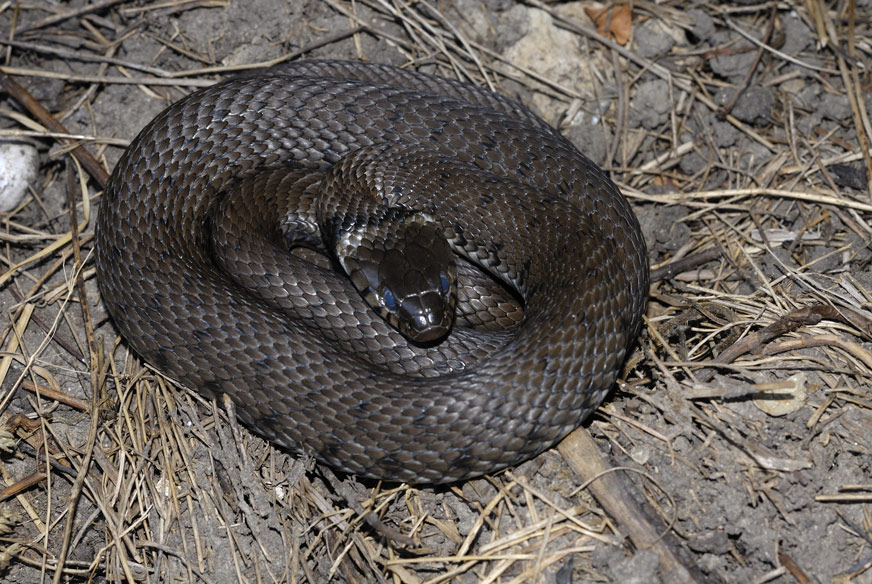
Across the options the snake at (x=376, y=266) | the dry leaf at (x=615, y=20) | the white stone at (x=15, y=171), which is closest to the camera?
the snake at (x=376, y=266)

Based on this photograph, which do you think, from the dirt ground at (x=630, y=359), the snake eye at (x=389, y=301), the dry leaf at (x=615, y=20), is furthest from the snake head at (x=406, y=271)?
the dry leaf at (x=615, y=20)

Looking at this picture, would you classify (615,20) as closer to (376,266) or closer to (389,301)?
(376,266)

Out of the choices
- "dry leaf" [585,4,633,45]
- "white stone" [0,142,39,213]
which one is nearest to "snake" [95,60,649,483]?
"white stone" [0,142,39,213]

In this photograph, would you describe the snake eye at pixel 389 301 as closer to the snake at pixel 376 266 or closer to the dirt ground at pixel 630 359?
the snake at pixel 376 266

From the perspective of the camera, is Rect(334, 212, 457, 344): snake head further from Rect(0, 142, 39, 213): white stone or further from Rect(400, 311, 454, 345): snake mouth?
Rect(0, 142, 39, 213): white stone

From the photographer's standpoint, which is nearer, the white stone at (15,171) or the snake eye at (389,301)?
the snake eye at (389,301)

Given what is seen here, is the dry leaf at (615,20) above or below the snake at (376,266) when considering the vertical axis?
above

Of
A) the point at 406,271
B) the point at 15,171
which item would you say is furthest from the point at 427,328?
the point at 15,171
